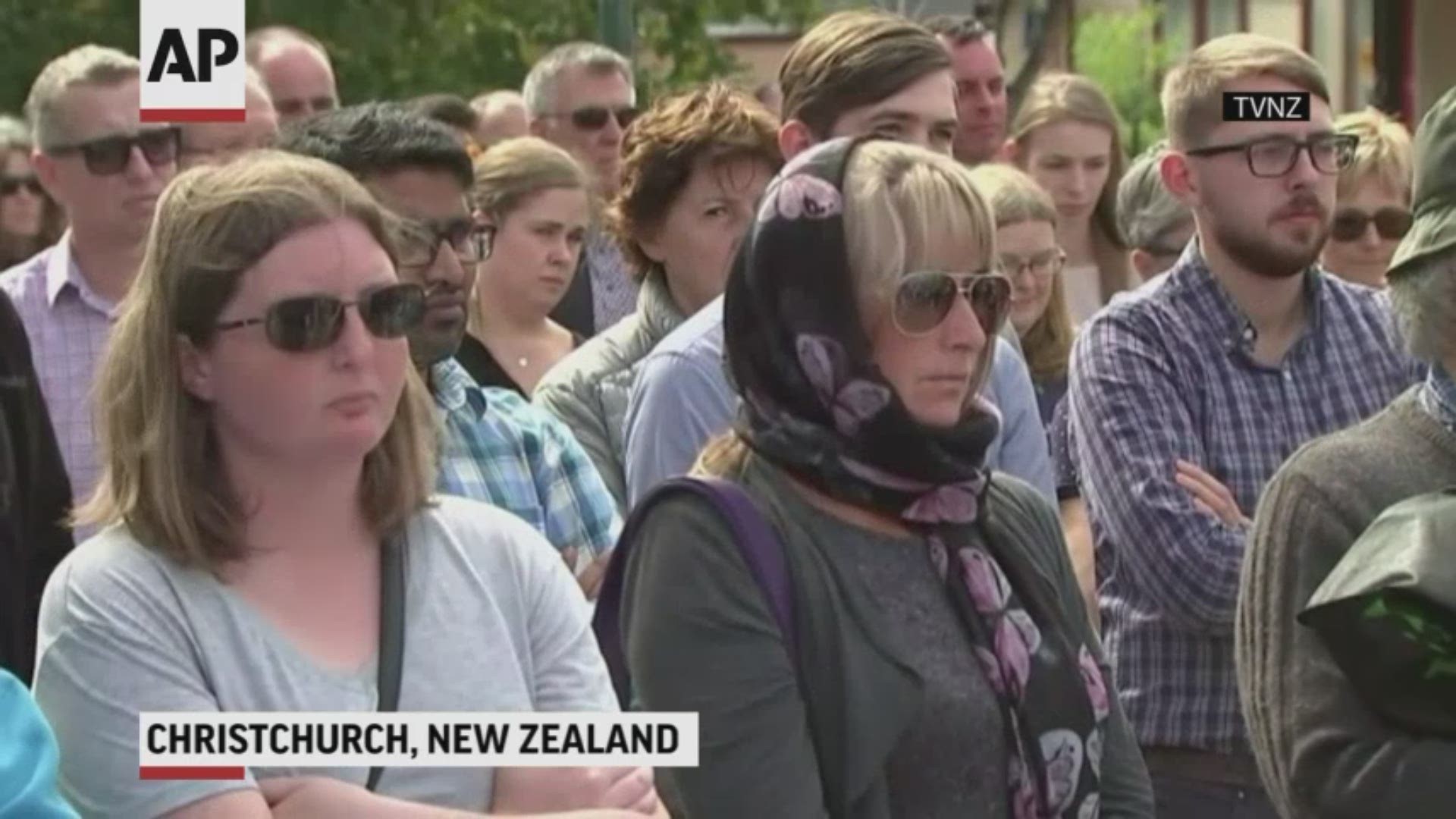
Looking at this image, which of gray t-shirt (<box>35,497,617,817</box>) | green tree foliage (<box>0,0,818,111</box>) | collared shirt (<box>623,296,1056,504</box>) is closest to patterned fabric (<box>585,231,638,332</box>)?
collared shirt (<box>623,296,1056,504</box>)

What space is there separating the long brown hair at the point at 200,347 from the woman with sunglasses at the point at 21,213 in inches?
260

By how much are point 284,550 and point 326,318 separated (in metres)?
0.29

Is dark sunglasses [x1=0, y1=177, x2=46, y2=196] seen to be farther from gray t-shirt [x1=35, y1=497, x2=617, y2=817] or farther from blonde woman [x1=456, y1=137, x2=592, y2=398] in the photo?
gray t-shirt [x1=35, y1=497, x2=617, y2=817]

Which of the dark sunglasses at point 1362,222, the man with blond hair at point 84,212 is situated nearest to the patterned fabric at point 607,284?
the man with blond hair at point 84,212

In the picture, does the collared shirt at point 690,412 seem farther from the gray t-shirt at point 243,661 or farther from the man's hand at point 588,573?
the gray t-shirt at point 243,661

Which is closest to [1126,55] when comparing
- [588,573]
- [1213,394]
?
[1213,394]

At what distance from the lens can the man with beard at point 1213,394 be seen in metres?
5.84

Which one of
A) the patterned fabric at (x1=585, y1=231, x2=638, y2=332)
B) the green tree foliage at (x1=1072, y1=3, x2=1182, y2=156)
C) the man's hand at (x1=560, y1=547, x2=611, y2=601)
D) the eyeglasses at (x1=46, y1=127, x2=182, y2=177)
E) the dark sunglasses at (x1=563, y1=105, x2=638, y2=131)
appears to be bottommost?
the green tree foliage at (x1=1072, y1=3, x2=1182, y2=156)

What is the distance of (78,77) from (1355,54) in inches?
819

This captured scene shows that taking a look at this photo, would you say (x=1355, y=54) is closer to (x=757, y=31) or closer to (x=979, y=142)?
(x=757, y=31)

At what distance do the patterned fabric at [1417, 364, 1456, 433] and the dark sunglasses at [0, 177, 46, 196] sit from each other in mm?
7179

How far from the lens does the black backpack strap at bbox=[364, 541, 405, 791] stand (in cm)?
408

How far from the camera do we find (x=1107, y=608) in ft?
20.1

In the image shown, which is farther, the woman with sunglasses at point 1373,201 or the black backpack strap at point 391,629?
the woman with sunglasses at point 1373,201
